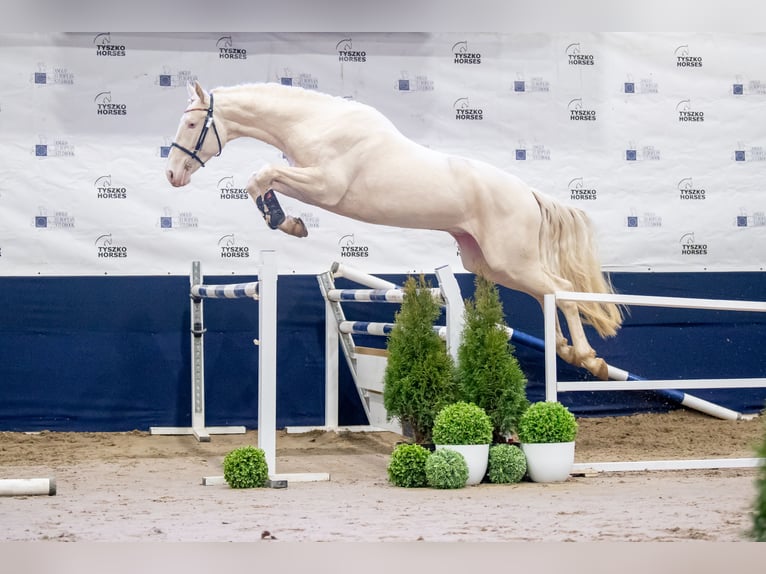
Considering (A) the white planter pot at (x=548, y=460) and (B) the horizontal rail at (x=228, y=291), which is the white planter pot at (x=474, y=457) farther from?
(B) the horizontal rail at (x=228, y=291)

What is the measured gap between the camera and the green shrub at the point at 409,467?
3.76 m

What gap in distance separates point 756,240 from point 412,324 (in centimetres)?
266

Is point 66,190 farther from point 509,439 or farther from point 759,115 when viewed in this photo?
point 759,115

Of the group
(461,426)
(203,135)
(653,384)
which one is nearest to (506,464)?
(461,426)

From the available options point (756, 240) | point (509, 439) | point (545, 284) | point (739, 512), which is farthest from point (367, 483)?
point (756, 240)

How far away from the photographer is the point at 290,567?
6.31ft

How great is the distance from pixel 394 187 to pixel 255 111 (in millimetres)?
815

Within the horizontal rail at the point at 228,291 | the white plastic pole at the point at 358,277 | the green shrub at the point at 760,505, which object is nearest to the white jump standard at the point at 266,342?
the horizontal rail at the point at 228,291

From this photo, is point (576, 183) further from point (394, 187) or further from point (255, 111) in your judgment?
point (255, 111)

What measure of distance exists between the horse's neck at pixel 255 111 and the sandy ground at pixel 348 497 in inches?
63.4

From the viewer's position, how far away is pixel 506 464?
12.7ft

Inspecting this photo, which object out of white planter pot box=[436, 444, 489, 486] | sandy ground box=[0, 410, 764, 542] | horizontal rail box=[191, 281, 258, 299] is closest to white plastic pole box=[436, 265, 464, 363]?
white planter pot box=[436, 444, 489, 486]
